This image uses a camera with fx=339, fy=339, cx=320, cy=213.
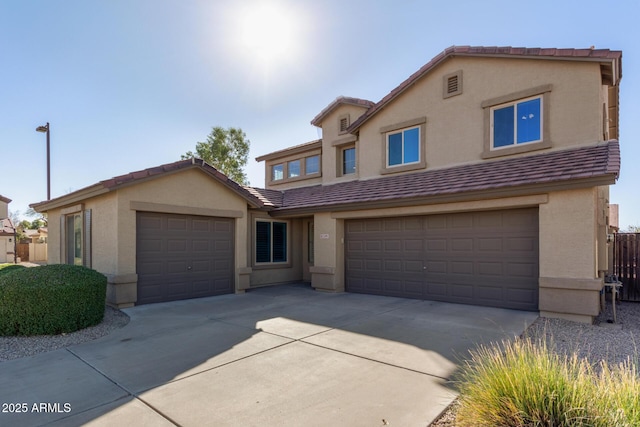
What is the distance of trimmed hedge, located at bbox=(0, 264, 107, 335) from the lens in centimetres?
668

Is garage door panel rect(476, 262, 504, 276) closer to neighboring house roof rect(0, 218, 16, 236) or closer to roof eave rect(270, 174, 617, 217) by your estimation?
roof eave rect(270, 174, 617, 217)

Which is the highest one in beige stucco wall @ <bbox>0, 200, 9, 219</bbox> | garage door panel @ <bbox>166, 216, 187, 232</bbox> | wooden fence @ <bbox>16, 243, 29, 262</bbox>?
beige stucco wall @ <bbox>0, 200, 9, 219</bbox>

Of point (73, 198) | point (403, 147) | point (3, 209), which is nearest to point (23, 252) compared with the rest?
point (3, 209)

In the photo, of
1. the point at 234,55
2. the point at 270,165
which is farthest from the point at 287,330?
the point at 270,165

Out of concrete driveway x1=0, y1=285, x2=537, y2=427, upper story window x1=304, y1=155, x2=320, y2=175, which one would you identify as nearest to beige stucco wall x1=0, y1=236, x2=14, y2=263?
upper story window x1=304, y1=155, x2=320, y2=175

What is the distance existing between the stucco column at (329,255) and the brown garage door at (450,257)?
33 centimetres

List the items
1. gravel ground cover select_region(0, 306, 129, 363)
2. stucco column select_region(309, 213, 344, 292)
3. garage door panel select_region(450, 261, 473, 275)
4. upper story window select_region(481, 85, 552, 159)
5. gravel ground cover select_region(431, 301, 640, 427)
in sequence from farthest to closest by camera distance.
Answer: stucco column select_region(309, 213, 344, 292)
garage door panel select_region(450, 261, 473, 275)
upper story window select_region(481, 85, 552, 159)
gravel ground cover select_region(0, 306, 129, 363)
gravel ground cover select_region(431, 301, 640, 427)

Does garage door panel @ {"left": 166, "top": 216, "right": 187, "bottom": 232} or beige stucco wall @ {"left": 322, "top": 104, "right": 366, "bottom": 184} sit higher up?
beige stucco wall @ {"left": 322, "top": 104, "right": 366, "bottom": 184}

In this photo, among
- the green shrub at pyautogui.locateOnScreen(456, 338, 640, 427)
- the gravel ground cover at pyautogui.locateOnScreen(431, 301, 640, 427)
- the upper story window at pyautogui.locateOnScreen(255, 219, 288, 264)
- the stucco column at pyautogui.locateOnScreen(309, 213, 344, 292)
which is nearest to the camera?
the green shrub at pyautogui.locateOnScreen(456, 338, 640, 427)

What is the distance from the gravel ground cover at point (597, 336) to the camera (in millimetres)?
5711

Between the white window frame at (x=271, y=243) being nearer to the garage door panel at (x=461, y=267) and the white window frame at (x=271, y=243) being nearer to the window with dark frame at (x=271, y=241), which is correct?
the window with dark frame at (x=271, y=241)

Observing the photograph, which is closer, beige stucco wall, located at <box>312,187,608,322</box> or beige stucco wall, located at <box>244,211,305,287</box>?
beige stucco wall, located at <box>312,187,608,322</box>

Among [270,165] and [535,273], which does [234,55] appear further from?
[535,273]

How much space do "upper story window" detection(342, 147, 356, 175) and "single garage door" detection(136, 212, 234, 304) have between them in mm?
5865
